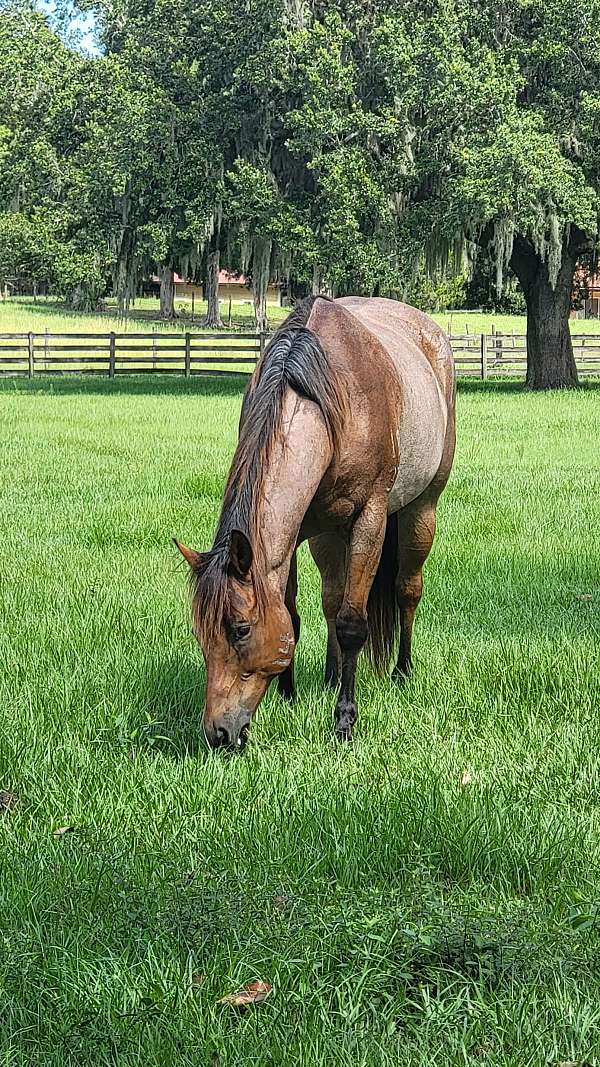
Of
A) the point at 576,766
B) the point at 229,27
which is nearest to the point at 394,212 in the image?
the point at 229,27

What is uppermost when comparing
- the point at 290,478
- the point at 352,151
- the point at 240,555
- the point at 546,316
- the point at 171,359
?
the point at 352,151

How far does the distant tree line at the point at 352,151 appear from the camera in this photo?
2138 cm

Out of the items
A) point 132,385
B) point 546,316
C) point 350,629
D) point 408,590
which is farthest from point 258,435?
point 132,385

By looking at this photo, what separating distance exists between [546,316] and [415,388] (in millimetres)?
19954

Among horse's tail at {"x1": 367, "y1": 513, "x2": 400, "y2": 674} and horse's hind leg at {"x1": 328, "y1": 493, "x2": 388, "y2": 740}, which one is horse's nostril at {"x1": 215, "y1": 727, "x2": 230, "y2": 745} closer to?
horse's hind leg at {"x1": 328, "y1": 493, "x2": 388, "y2": 740}

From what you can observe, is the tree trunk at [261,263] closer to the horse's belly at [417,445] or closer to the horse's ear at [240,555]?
the horse's belly at [417,445]

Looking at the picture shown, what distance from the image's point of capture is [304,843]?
130 inches

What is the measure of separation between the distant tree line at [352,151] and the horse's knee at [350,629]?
1741cm

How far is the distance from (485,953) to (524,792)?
42.5 inches

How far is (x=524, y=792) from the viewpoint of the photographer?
12.3ft

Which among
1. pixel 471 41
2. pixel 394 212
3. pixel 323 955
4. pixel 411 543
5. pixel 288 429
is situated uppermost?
pixel 471 41

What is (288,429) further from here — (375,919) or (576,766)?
(375,919)

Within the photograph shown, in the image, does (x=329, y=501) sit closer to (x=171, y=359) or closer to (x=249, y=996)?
(x=249, y=996)

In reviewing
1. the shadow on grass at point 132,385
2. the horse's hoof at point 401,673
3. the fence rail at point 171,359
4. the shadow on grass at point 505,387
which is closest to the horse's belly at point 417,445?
the horse's hoof at point 401,673
